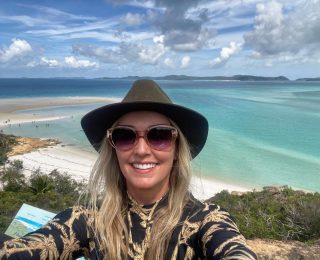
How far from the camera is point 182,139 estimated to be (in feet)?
6.65

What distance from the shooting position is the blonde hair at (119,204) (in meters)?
1.80

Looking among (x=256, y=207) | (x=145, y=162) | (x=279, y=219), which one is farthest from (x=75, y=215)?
(x=256, y=207)

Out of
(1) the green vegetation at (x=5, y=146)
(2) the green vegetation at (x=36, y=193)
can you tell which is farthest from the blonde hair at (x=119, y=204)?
(1) the green vegetation at (x=5, y=146)

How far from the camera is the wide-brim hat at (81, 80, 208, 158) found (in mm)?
1869

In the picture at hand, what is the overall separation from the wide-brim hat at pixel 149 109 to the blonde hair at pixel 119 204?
56 millimetres

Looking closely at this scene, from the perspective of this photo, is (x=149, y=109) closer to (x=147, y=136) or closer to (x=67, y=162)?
(x=147, y=136)

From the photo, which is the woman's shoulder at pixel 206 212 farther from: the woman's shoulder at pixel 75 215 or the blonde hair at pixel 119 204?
the woman's shoulder at pixel 75 215

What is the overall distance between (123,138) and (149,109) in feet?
0.67

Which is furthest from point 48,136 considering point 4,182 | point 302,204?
point 302,204

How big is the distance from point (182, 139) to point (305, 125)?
4852 cm

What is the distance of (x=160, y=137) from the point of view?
194cm

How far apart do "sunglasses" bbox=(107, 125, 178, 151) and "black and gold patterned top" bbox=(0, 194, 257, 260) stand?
0.94ft

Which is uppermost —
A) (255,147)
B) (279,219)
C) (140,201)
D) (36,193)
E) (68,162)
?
(140,201)

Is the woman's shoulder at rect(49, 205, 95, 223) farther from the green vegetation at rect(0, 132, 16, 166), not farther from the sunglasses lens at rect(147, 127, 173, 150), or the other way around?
the green vegetation at rect(0, 132, 16, 166)
